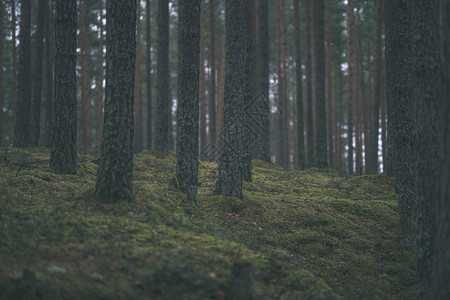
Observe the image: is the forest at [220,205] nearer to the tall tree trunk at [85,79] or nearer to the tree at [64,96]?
the tree at [64,96]

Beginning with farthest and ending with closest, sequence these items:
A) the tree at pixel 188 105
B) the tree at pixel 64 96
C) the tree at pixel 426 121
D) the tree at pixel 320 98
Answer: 1. the tree at pixel 320 98
2. the tree at pixel 64 96
3. the tree at pixel 188 105
4. the tree at pixel 426 121

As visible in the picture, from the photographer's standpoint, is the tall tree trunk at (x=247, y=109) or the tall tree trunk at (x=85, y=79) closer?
the tall tree trunk at (x=247, y=109)

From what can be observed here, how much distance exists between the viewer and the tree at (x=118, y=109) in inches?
273

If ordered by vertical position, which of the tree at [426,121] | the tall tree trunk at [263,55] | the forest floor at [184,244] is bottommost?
the forest floor at [184,244]

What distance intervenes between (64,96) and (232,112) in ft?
14.3

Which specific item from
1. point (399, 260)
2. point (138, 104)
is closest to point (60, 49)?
point (399, 260)

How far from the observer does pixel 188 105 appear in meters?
9.00

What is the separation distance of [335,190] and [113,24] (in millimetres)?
9815

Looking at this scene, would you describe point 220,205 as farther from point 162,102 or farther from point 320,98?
point 320,98

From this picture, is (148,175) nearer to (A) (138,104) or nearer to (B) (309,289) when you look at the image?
(B) (309,289)

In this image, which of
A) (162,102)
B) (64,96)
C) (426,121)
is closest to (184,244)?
(426,121)

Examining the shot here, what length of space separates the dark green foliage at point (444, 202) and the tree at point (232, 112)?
592 centimetres

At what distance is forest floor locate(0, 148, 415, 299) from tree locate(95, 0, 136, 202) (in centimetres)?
37

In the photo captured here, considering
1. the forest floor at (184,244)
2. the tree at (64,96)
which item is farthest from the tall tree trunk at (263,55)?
the tree at (64,96)
